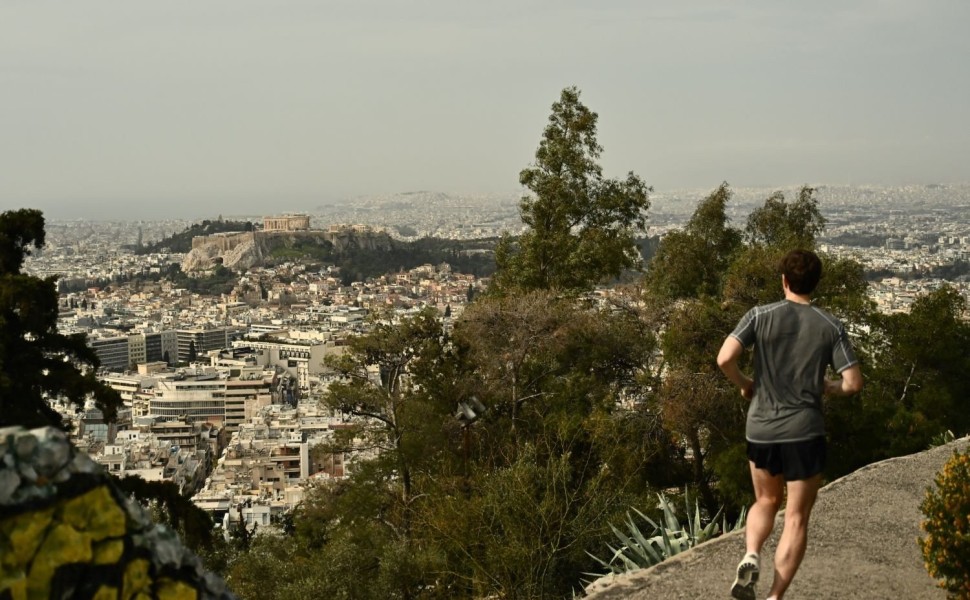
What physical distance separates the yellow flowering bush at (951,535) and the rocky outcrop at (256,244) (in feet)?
381

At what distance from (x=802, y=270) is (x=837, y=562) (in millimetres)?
1562

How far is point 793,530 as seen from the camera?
10.0 feet

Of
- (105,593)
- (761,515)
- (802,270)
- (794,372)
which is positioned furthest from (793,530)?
(105,593)

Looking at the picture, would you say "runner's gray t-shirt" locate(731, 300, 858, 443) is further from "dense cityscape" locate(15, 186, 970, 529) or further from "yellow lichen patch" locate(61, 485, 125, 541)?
"dense cityscape" locate(15, 186, 970, 529)

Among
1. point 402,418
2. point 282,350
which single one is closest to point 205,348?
point 282,350

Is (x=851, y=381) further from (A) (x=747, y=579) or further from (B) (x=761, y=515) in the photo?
(A) (x=747, y=579)

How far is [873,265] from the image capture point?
211 ft

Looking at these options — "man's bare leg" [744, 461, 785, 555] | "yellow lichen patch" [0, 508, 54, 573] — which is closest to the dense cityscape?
"man's bare leg" [744, 461, 785, 555]

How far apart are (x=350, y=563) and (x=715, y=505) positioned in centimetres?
400

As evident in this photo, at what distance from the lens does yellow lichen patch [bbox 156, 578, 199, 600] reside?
70.9 inches

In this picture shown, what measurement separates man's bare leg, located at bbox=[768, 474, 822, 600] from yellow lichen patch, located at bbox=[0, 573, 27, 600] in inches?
81.2

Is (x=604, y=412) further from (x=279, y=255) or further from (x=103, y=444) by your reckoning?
(x=279, y=255)

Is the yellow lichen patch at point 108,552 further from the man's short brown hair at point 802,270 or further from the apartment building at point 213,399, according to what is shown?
the apartment building at point 213,399

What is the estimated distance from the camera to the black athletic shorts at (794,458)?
296 centimetres
